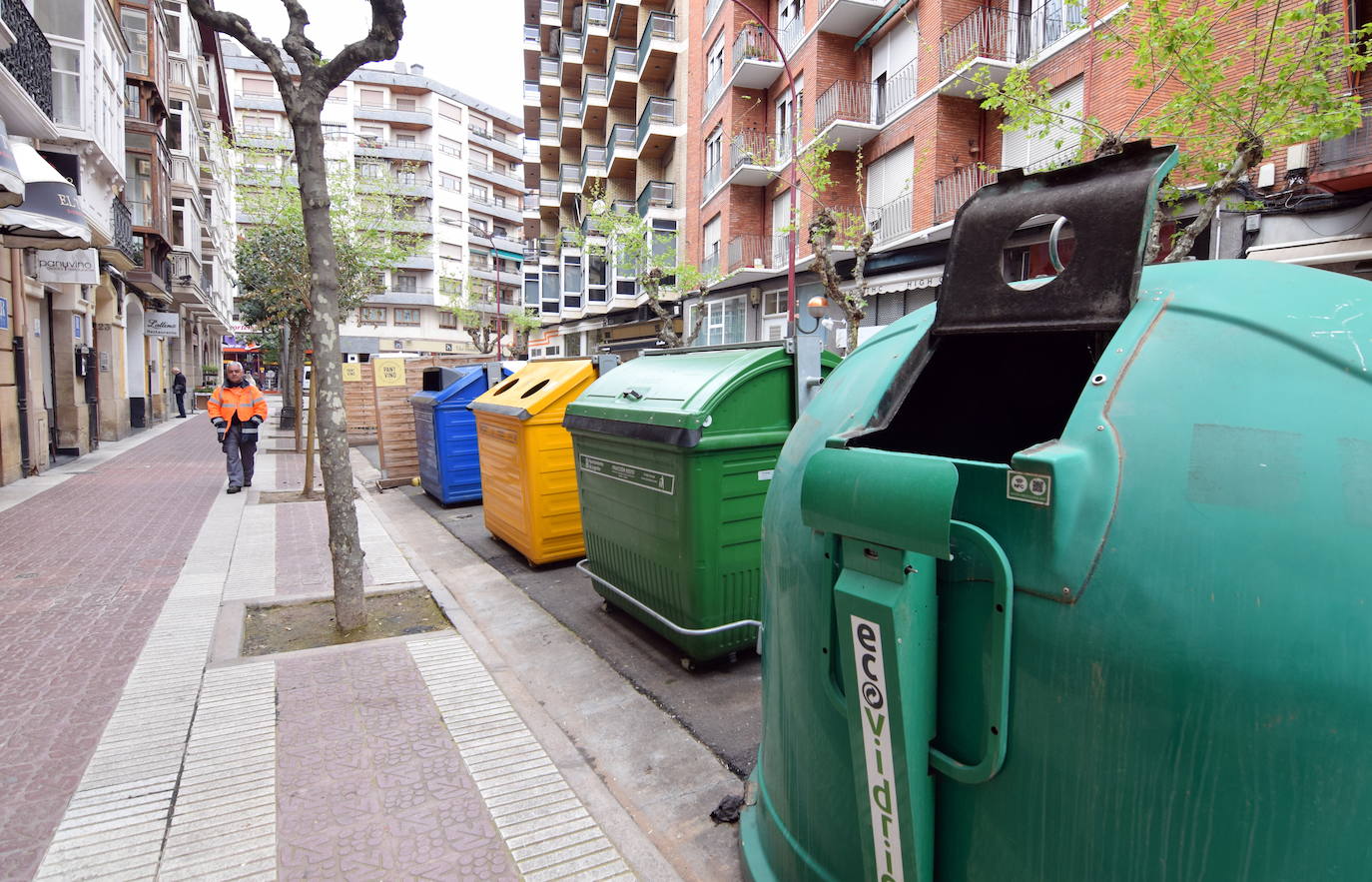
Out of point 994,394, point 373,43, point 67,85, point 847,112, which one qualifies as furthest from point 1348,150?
point 67,85

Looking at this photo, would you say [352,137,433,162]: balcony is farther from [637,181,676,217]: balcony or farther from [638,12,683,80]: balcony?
[637,181,676,217]: balcony

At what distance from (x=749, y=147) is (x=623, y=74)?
43.1 ft

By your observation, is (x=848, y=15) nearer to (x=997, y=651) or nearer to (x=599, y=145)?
(x=997, y=651)

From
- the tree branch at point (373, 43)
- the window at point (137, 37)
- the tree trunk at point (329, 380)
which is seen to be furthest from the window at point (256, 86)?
the tree trunk at point (329, 380)

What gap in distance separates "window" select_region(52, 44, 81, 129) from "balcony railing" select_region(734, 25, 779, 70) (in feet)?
56.3

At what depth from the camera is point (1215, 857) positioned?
119cm

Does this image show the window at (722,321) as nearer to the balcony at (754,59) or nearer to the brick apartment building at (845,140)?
the brick apartment building at (845,140)

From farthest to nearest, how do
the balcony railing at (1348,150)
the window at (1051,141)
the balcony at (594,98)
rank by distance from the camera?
the balcony at (594,98)
the window at (1051,141)
the balcony railing at (1348,150)

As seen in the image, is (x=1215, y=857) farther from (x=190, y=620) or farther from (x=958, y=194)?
(x=958, y=194)

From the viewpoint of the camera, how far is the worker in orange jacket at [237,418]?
33.6 feet

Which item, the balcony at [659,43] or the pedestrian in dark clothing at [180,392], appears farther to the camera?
the balcony at [659,43]

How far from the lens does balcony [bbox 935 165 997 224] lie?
16.9m

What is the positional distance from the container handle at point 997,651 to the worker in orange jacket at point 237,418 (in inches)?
431

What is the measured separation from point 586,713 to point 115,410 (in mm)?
19600
